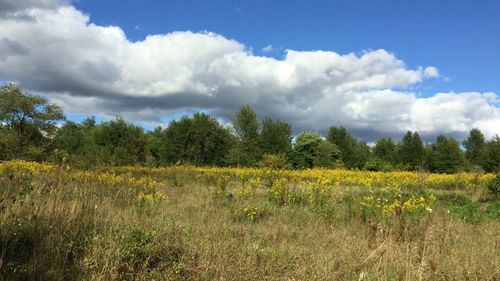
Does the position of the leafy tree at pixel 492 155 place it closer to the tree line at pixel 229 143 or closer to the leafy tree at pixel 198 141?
the tree line at pixel 229 143

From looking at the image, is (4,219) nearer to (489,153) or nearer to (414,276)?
(414,276)

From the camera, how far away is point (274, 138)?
2148 inches

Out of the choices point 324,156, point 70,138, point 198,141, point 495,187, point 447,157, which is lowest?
point 495,187

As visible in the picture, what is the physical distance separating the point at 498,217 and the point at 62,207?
30.3 ft

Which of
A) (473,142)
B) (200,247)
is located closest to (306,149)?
(473,142)

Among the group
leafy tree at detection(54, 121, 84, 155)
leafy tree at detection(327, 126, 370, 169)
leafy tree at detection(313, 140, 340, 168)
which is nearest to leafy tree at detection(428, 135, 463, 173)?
leafy tree at detection(327, 126, 370, 169)

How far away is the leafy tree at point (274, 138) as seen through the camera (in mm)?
54219

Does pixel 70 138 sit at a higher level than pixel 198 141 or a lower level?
higher

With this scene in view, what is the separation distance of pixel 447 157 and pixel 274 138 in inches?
891

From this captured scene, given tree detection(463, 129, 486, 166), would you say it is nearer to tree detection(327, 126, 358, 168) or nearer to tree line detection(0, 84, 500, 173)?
tree line detection(0, 84, 500, 173)

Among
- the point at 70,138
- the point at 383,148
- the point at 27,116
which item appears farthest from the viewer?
the point at 70,138

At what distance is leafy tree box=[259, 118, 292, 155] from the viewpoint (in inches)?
2135

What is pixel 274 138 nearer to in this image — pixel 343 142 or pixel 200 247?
pixel 343 142

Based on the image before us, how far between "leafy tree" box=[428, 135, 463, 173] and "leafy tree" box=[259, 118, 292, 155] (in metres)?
19.5
